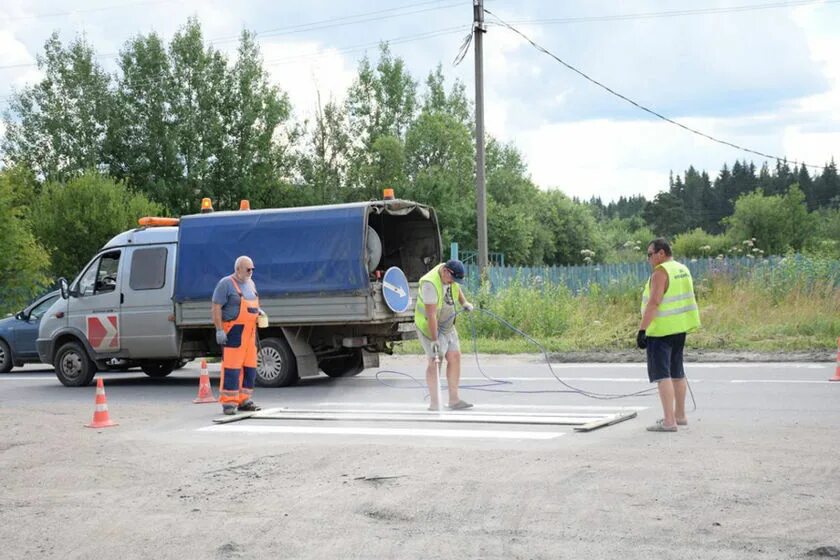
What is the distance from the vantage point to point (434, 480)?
297 inches

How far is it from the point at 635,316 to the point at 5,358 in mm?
13677

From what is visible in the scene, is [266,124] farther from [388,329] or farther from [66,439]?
[66,439]

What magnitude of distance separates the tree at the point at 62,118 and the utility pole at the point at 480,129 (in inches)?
1326

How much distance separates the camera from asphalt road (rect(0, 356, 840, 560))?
5.92m

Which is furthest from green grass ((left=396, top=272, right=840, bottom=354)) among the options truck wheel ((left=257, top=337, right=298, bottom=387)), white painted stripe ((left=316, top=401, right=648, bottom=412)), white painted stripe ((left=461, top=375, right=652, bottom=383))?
white painted stripe ((left=316, top=401, right=648, bottom=412))

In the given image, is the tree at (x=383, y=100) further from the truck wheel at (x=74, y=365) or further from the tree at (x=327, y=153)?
the truck wheel at (x=74, y=365)

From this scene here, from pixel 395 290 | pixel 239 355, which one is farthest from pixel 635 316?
pixel 239 355

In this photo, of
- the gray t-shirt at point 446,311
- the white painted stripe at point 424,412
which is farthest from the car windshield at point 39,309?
the gray t-shirt at point 446,311

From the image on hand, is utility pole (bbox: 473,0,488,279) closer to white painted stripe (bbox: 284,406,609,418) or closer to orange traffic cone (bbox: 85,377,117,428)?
white painted stripe (bbox: 284,406,609,418)

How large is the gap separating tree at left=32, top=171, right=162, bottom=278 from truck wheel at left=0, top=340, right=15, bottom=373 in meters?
14.7

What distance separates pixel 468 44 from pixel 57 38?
36774 millimetres

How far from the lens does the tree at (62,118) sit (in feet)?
177

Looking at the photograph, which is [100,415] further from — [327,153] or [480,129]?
[327,153]

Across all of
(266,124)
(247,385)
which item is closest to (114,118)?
(266,124)
